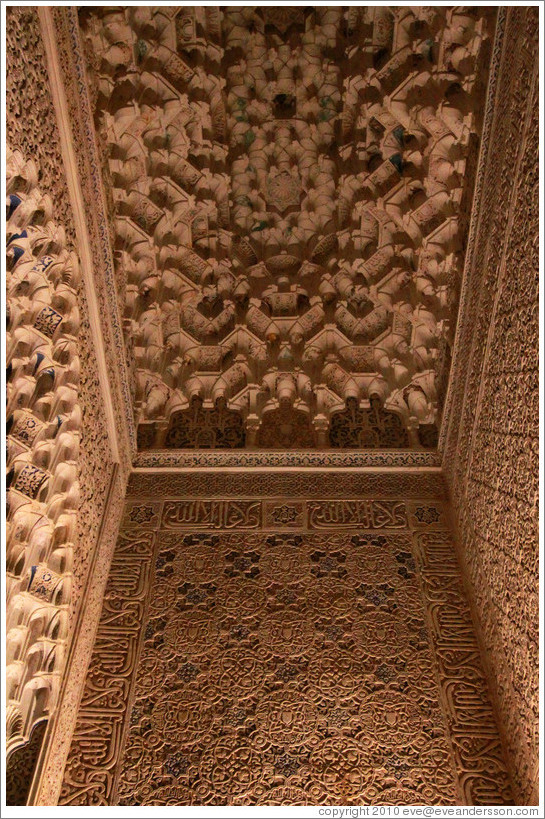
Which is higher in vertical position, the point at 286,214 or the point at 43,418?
the point at 286,214

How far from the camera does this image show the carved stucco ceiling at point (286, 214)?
370cm

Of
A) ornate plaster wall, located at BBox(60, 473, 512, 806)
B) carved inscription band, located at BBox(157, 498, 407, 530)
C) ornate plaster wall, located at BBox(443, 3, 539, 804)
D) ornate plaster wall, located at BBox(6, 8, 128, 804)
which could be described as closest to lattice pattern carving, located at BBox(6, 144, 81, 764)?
ornate plaster wall, located at BBox(6, 8, 128, 804)

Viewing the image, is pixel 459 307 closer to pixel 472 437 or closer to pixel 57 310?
pixel 472 437

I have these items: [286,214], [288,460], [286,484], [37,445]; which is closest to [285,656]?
[286,484]

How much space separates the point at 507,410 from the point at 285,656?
1.26 m

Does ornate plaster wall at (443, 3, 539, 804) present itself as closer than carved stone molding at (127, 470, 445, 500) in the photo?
Yes

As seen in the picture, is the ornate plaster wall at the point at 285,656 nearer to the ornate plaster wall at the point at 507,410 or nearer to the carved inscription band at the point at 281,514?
the carved inscription band at the point at 281,514

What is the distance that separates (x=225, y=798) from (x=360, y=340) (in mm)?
2230

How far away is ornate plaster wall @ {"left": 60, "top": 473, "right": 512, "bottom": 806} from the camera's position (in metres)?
2.89

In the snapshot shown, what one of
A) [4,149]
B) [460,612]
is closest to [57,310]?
[4,149]

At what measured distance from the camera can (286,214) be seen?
421 centimetres

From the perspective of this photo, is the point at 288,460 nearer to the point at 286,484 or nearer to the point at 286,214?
the point at 286,484

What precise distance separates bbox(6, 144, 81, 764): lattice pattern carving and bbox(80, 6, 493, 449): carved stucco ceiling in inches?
29.4

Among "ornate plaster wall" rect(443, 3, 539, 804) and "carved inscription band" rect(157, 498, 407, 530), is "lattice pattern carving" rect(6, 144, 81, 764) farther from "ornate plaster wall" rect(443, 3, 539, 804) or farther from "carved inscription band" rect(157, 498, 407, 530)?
"ornate plaster wall" rect(443, 3, 539, 804)
